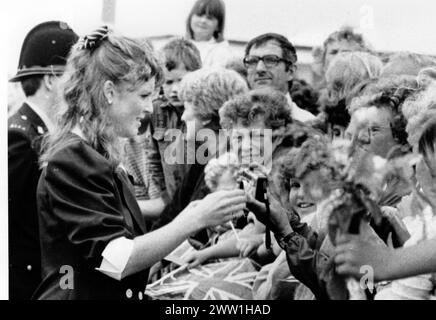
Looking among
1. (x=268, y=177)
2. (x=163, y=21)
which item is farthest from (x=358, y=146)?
(x=163, y=21)

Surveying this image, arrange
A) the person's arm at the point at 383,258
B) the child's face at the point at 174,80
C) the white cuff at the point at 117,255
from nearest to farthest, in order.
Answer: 1. the white cuff at the point at 117,255
2. the person's arm at the point at 383,258
3. the child's face at the point at 174,80

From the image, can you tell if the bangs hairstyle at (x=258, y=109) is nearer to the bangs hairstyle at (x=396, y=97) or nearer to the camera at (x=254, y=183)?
the camera at (x=254, y=183)

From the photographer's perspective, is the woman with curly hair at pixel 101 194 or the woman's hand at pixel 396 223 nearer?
the woman with curly hair at pixel 101 194

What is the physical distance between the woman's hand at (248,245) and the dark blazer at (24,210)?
0.79m

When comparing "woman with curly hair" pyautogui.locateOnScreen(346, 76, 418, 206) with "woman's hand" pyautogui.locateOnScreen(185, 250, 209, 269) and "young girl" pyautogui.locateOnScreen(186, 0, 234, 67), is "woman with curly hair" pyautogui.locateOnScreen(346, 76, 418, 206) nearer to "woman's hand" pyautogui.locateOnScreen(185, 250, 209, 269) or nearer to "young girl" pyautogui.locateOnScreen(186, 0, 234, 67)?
"young girl" pyautogui.locateOnScreen(186, 0, 234, 67)

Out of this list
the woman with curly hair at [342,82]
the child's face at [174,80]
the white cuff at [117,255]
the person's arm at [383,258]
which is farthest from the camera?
the child's face at [174,80]

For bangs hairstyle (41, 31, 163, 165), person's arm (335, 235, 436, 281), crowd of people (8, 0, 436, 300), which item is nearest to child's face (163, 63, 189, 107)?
crowd of people (8, 0, 436, 300)

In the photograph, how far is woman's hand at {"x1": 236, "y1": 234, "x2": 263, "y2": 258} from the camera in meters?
3.51

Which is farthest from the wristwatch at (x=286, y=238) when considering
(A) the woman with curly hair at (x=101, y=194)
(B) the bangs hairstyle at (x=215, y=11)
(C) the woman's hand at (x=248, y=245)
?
(B) the bangs hairstyle at (x=215, y=11)

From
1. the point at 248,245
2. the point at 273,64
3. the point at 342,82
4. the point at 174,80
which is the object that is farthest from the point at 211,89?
the point at 248,245

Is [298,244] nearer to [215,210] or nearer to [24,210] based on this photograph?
[215,210]

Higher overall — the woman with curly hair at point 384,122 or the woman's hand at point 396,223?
the woman with curly hair at point 384,122

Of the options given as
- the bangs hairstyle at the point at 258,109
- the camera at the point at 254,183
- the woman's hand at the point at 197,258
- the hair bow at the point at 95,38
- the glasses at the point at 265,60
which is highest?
the hair bow at the point at 95,38

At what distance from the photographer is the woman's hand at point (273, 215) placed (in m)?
3.42
